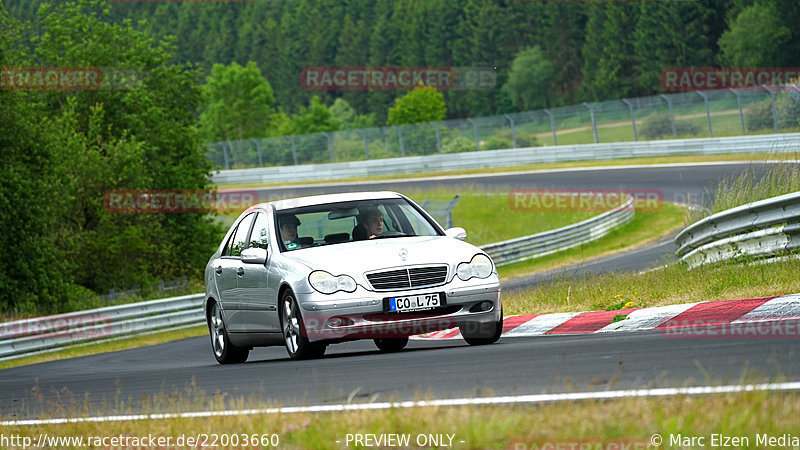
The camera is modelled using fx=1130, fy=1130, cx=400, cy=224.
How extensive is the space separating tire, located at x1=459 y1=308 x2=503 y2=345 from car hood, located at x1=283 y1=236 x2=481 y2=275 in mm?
682

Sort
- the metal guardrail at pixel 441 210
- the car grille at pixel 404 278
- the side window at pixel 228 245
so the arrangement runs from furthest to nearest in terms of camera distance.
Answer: the metal guardrail at pixel 441 210, the side window at pixel 228 245, the car grille at pixel 404 278

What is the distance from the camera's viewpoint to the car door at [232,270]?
445 inches

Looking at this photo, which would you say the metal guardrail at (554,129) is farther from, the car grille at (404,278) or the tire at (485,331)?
the car grille at (404,278)

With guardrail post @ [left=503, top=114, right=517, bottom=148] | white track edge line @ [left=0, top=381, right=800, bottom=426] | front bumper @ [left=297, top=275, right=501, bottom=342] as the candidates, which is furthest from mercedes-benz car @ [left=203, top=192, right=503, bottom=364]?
guardrail post @ [left=503, top=114, right=517, bottom=148]

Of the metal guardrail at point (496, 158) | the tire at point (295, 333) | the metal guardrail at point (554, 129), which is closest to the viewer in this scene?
the tire at point (295, 333)

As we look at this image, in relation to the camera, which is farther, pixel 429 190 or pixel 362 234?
pixel 429 190

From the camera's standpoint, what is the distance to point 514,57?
136750mm

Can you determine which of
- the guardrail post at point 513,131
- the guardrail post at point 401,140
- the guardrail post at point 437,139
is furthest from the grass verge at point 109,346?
the guardrail post at point 401,140

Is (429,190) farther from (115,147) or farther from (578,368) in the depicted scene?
(578,368)

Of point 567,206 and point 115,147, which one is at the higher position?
point 115,147

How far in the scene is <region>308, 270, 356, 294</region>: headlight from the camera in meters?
9.61

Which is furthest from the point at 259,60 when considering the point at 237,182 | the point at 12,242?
the point at 12,242

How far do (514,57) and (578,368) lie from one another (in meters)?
132

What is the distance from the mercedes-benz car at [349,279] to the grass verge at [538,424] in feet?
11.7
